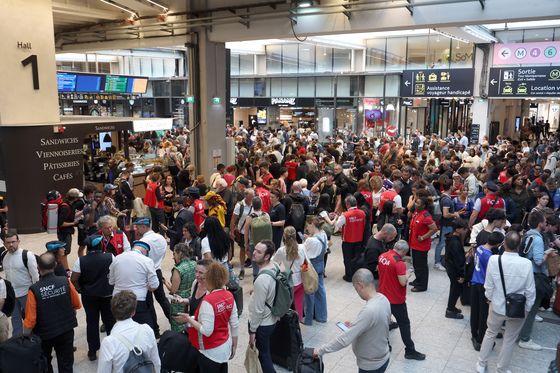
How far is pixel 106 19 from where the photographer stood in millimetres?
16312

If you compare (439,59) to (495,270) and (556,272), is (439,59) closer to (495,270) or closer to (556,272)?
(556,272)

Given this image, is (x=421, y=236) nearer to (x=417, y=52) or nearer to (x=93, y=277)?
(x=93, y=277)

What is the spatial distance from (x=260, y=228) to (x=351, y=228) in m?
1.49

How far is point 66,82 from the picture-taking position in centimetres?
1766

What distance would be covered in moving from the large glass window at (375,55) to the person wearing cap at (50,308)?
77.6 ft

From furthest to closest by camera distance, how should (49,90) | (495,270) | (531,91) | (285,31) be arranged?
(531,91) < (285,31) < (49,90) < (495,270)

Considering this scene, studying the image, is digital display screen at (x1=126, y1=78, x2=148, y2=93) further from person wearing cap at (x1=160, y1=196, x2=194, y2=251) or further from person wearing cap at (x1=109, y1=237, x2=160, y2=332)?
person wearing cap at (x1=109, y1=237, x2=160, y2=332)

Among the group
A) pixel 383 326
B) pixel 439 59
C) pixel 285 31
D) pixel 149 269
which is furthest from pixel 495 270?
pixel 439 59

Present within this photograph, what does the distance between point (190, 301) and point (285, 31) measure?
999cm

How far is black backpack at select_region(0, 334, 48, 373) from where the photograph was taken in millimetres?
3762

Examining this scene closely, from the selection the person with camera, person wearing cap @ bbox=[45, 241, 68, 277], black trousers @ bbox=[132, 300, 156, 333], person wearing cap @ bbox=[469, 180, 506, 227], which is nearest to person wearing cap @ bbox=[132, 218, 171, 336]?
black trousers @ bbox=[132, 300, 156, 333]

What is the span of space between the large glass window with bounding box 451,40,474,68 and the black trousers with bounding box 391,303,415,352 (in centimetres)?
1994

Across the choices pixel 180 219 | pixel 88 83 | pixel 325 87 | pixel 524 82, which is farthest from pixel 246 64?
pixel 180 219

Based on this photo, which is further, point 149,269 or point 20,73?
point 20,73
